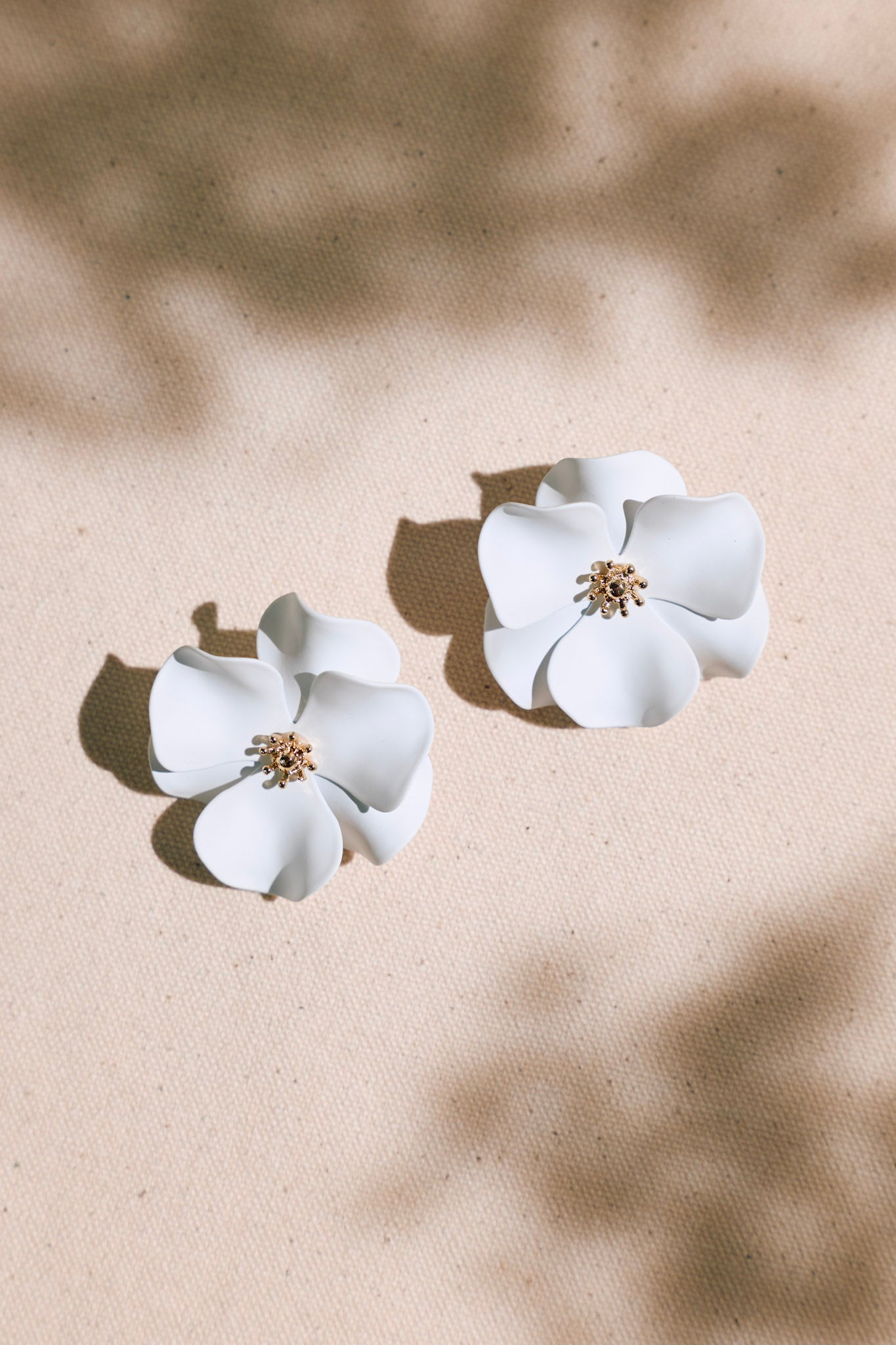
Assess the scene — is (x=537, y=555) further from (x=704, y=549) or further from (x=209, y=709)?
(x=209, y=709)

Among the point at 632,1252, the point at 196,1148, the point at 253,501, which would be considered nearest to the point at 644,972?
the point at 632,1252

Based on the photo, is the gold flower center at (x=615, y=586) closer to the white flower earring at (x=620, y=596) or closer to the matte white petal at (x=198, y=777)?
the white flower earring at (x=620, y=596)

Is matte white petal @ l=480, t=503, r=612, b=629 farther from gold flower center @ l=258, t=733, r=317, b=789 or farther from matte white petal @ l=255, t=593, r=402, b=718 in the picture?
gold flower center @ l=258, t=733, r=317, b=789

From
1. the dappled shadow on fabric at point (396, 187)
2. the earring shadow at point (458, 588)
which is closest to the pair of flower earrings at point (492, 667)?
the earring shadow at point (458, 588)

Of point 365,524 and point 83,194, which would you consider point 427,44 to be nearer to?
point 83,194

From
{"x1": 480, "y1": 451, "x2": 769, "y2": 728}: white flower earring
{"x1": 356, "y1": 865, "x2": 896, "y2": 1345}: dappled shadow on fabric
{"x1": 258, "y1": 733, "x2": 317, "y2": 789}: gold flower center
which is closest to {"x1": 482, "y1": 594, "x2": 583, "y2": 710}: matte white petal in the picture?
{"x1": 480, "y1": 451, "x2": 769, "y2": 728}: white flower earring

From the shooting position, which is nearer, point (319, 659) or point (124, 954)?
point (319, 659)

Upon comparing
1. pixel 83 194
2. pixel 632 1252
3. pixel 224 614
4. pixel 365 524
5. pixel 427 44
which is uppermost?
pixel 427 44

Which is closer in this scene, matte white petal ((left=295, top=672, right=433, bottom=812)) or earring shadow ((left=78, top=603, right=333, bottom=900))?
matte white petal ((left=295, top=672, right=433, bottom=812))
